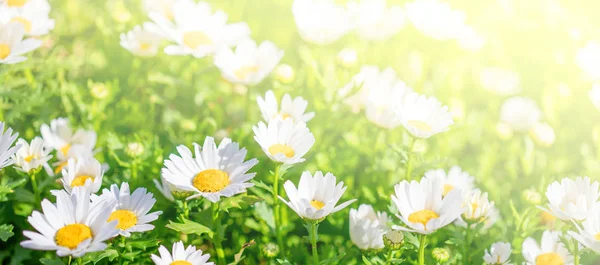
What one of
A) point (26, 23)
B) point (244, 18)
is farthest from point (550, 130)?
point (26, 23)

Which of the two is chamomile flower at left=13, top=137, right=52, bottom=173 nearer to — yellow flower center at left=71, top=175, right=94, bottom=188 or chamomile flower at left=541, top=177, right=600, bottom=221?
yellow flower center at left=71, top=175, right=94, bottom=188

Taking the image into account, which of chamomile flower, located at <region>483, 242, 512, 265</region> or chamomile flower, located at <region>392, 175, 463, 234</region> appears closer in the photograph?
chamomile flower, located at <region>392, 175, 463, 234</region>

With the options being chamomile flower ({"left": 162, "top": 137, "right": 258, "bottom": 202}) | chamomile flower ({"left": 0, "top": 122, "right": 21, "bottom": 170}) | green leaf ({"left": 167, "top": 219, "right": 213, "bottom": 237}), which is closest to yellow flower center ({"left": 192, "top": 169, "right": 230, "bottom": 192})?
chamomile flower ({"left": 162, "top": 137, "right": 258, "bottom": 202})

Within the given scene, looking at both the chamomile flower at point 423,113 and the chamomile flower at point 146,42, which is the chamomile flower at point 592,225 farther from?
the chamomile flower at point 146,42

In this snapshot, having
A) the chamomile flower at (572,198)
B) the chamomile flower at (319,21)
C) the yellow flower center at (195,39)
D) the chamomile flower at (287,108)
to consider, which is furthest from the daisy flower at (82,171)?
the chamomile flower at (572,198)

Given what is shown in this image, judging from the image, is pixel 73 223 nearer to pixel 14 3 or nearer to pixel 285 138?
pixel 285 138

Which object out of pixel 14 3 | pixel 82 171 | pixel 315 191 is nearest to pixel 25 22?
pixel 14 3
